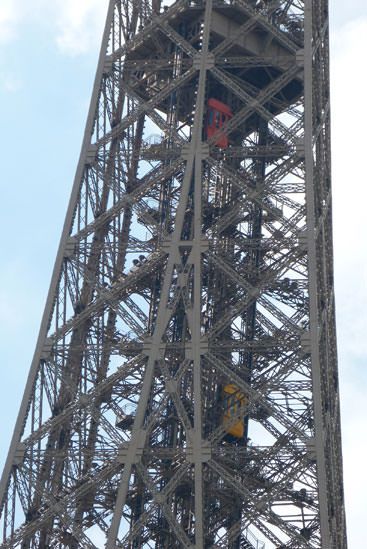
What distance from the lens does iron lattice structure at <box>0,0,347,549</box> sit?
3871 inches

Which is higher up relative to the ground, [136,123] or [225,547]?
[136,123]

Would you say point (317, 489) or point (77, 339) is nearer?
point (317, 489)

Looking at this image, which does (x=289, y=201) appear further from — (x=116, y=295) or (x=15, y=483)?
(x=15, y=483)

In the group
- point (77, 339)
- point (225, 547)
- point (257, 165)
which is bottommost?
point (225, 547)

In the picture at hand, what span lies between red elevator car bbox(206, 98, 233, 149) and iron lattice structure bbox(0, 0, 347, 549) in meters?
Result: 0.17

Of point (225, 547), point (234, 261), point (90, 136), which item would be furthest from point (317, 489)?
point (90, 136)

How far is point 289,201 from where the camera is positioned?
103 meters

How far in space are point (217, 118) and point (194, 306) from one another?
927 centimetres

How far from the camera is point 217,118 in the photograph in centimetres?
10650

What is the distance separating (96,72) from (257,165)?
6868mm

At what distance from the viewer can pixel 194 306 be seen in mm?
100188

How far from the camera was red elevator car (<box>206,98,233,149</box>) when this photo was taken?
10562 cm

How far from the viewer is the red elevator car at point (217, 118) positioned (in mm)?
105625

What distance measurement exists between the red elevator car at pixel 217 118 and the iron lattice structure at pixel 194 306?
168 millimetres
